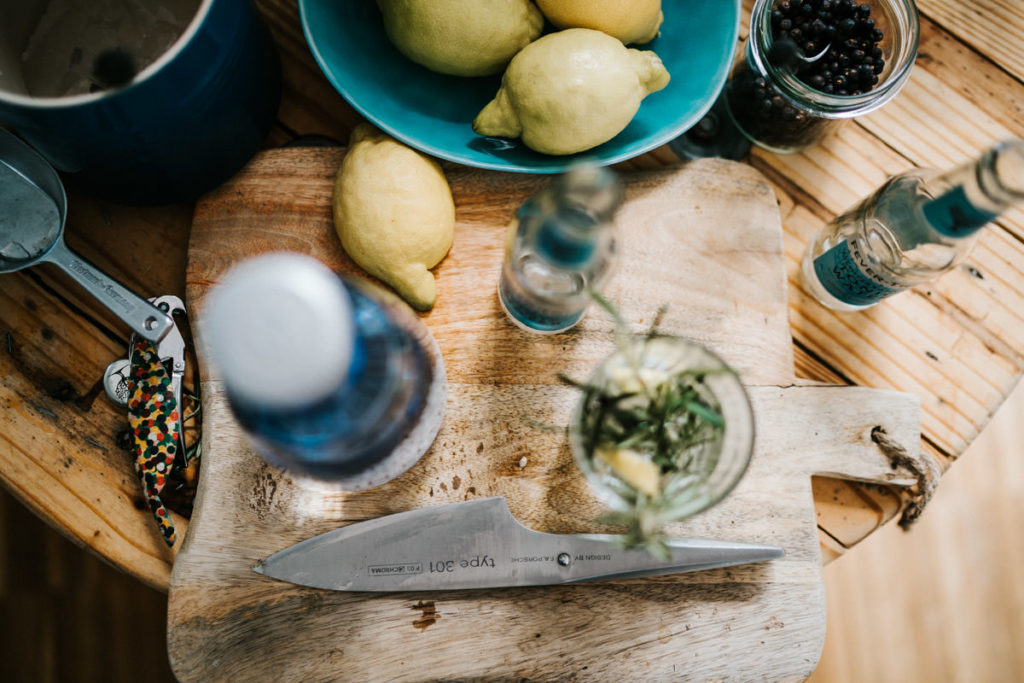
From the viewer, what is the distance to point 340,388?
21.5 inches

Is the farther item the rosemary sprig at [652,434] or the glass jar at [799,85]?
the glass jar at [799,85]

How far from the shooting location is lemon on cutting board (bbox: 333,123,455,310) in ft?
1.93

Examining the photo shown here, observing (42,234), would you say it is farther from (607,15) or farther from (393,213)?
(607,15)

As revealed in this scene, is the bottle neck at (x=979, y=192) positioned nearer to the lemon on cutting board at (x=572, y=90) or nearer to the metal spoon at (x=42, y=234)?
the lemon on cutting board at (x=572, y=90)

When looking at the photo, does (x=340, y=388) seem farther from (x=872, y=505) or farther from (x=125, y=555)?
(x=872, y=505)

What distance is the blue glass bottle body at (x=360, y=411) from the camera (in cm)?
56

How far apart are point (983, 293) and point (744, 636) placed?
47 cm

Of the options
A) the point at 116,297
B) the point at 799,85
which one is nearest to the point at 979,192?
the point at 799,85

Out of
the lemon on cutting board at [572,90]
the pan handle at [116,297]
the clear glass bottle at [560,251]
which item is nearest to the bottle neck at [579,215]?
the clear glass bottle at [560,251]

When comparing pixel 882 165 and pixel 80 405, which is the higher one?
pixel 882 165

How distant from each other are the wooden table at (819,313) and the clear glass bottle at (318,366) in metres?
Answer: 0.14

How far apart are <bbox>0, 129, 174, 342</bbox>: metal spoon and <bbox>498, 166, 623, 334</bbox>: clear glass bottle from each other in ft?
1.15

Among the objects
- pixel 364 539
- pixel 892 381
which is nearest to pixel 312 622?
pixel 364 539

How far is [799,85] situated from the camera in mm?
622
